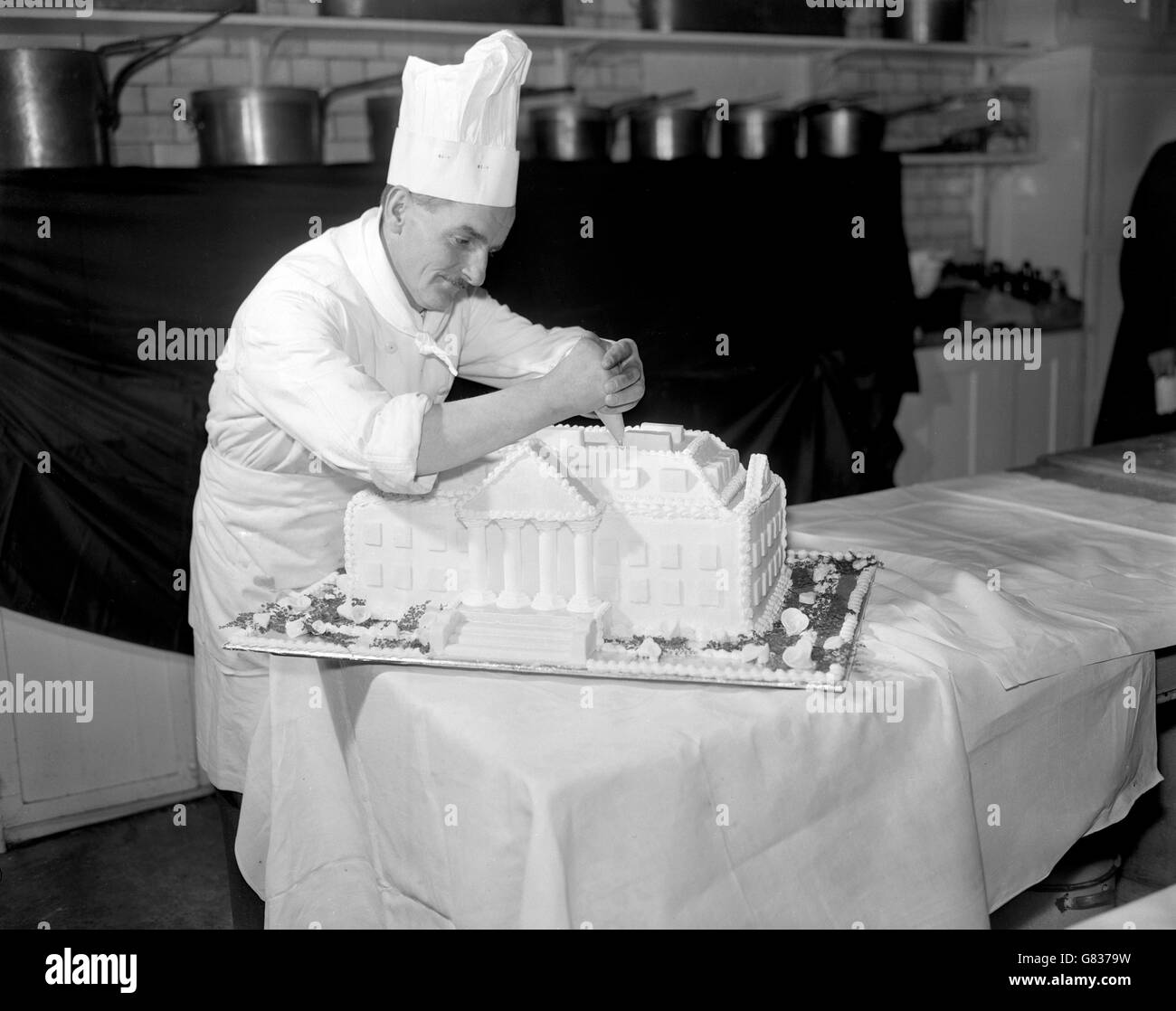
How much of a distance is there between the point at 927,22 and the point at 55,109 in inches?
125

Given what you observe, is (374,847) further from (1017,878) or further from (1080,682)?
(1080,682)

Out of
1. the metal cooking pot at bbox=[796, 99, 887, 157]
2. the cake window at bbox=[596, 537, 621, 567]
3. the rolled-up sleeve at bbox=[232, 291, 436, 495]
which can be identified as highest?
the metal cooking pot at bbox=[796, 99, 887, 157]

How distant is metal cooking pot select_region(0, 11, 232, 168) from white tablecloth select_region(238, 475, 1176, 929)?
184cm

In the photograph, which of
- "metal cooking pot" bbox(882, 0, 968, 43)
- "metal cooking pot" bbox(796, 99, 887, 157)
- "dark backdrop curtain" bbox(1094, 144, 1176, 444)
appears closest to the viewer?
"metal cooking pot" bbox(796, 99, 887, 157)

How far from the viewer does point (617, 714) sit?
5.49 ft

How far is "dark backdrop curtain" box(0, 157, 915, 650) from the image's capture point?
2996 mm

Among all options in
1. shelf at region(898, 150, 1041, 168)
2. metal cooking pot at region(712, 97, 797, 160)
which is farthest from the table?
shelf at region(898, 150, 1041, 168)

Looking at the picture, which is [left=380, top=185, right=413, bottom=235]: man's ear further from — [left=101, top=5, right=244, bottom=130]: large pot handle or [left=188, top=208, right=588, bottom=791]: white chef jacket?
[left=101, top=5, right=244, bottom=130]: large pot handle

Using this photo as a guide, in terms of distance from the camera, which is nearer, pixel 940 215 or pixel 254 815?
pixel 254 815

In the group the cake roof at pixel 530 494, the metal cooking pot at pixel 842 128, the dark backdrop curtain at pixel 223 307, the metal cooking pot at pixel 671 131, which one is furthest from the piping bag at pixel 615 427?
the metal cooking pot at pixel 842 128

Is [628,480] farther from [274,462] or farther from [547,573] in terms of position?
[274,462]

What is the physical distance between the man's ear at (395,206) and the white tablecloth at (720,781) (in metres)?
0.81

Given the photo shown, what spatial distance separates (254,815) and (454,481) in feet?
2.08
